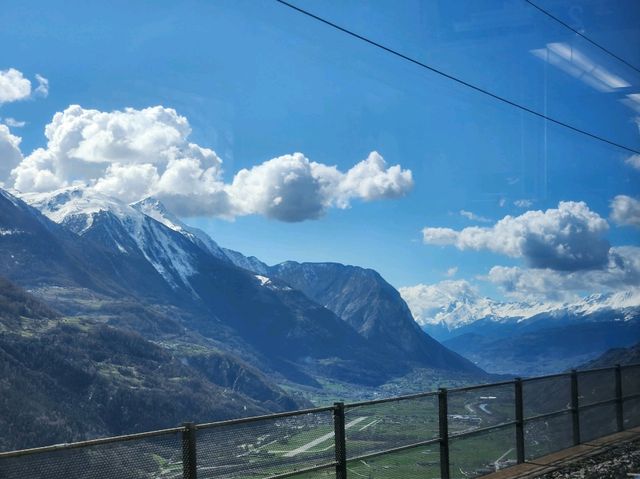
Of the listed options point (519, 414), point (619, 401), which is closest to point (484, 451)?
point (619, 401)

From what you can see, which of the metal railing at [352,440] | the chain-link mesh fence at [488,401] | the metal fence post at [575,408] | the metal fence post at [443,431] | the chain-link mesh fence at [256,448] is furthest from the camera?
the metal fence post at [575,408]

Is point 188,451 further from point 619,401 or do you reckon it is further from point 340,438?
point 619,401

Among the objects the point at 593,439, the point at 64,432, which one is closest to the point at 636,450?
the point at 593,439

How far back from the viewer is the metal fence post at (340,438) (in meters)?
8.39

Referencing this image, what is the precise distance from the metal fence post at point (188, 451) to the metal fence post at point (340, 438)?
200 cm

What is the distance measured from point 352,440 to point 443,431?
239 centimetres

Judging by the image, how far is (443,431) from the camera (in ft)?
33.2

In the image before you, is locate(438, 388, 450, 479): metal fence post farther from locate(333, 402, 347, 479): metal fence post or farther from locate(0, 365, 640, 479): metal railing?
locate(333, 402, 347, 479): metal fence post

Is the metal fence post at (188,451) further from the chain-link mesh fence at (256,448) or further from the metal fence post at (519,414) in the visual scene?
the metal fence post at (519,414)

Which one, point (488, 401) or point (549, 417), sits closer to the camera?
point (549, 417)

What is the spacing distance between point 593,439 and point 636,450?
71.9 inches

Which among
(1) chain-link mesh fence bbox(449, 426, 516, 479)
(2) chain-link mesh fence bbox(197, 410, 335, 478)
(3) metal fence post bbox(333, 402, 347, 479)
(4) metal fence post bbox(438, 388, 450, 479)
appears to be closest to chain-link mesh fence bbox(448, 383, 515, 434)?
(1) chain-link mesh fence bbox(449, 426, 516, 479)

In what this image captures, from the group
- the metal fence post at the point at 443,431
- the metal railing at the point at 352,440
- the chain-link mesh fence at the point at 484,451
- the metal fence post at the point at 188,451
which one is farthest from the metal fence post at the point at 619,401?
the metal fence post at the point at 188,451

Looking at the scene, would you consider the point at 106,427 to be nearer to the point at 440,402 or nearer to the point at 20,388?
the point at 20,388
